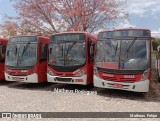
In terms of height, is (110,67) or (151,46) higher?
(151,46)

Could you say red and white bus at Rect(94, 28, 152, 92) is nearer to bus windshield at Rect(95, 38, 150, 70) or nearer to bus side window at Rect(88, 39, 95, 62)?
bus windshield at Rect(95, 38, 150, 70)

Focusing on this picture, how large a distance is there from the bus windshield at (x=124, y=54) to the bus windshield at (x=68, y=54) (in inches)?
40.0

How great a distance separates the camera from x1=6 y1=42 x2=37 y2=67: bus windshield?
1252 centimetres

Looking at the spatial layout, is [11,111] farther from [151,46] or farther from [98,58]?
[151,46]

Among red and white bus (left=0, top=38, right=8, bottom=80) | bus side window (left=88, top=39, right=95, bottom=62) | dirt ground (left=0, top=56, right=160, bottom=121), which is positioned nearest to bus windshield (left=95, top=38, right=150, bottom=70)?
bus side window (left=88, top=39, right=95, bottom=62)

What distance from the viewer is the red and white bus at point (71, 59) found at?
11.6 m

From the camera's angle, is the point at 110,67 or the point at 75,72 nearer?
the point at 110,67

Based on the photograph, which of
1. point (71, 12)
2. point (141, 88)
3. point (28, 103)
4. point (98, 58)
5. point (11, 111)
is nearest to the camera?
point (11, 111)

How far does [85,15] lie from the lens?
21.5 metres

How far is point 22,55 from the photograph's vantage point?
41.5 feet

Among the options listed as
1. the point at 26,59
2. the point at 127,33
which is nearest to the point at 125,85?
the point at 127,33

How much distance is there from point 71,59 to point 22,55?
2.46m

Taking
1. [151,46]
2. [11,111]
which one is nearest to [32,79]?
[11,111]

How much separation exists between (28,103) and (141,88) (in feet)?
13.4
